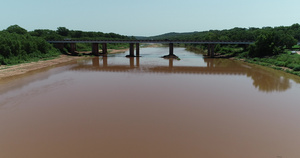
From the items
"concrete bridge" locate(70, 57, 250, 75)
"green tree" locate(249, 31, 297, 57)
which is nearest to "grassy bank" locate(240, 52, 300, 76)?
"green tree" locate(249, 31, 297, 57)

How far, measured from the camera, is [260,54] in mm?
55094

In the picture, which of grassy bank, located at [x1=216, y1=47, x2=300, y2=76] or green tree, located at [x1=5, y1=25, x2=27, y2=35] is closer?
grassy bank, located at [x1=216, y1=47, x2=300, y2=76]

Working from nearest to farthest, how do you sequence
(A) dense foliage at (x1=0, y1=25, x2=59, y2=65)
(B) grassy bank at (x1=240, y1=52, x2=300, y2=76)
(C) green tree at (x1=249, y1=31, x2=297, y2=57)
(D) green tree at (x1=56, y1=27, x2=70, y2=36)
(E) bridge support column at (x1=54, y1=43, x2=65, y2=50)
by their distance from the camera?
(B) grassy bank at (x1=240, y1=52, x2=300, y2=76), (A) dense foliage at (x1=0, y1=25, x2=59, y2=65), (C) green tree at (x1=249, y1=31, x2=297, y2=57), (E) bridge support column at (x1=54, y1=43, x2=65, y2=50), (D) green tree at (x1=56, y1=27, x2=70, y2=36)

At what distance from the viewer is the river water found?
12070 millimetres

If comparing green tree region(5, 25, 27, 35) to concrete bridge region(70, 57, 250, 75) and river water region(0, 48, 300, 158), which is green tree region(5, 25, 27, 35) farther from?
river water region(0, 48, 300, 158)

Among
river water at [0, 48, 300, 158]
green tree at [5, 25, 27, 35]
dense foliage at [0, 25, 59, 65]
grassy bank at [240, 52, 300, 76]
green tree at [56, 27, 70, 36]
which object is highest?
green tree at [56, 27, 70, 36]

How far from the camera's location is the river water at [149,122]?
12070 mm

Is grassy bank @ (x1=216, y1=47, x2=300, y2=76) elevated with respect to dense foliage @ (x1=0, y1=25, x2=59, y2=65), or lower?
lower

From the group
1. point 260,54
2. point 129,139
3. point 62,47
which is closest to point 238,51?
point 260,54

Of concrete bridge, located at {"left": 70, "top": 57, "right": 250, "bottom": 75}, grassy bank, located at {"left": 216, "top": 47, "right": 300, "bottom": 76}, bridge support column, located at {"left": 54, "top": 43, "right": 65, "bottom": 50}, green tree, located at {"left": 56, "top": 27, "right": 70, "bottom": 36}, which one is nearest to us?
grassy bank, located at {"left": 216, "top": 47, "right": 300, "bottom": 76}

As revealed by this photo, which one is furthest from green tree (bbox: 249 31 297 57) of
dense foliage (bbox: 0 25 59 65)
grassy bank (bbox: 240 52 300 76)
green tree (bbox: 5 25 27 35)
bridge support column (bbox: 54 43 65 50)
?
green tree (bbox: 5 25 27 35)

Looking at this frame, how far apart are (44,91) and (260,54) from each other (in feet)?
169

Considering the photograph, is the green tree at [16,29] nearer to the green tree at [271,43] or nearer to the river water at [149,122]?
the river water at [149,122]

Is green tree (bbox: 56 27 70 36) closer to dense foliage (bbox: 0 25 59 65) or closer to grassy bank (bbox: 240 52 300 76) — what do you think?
dense foliage (bbox: 0 25 59 65)
